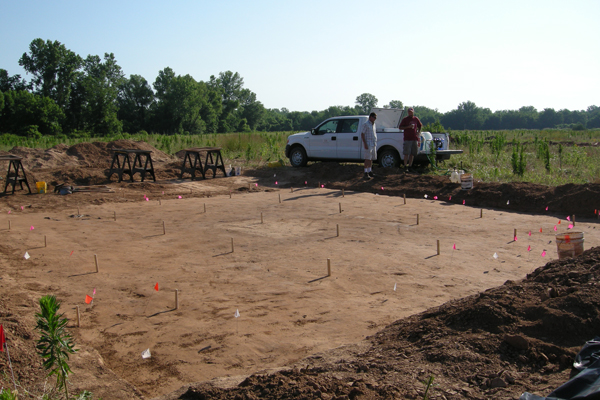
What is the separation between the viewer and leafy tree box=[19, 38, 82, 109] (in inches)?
1989

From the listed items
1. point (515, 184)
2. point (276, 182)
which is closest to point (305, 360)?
point (515, 184)

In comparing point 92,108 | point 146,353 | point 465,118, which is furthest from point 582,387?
point 465,118

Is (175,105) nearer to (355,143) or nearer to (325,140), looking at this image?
(325,140)

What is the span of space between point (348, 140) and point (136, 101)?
5772 centimetres

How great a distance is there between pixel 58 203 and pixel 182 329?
9.67 meters

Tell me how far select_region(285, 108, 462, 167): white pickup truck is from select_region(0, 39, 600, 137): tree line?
A: 449cm

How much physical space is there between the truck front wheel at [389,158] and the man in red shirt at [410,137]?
559 mm

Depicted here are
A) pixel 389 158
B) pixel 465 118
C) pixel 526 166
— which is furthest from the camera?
pixel 465 118

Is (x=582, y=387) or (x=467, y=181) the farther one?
(x=467, y=181)

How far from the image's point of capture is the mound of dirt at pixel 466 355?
3160mm

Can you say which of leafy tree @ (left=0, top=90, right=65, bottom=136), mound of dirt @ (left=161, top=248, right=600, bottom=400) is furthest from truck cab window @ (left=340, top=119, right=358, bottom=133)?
leafy tree @ (left=0, top=90, right=65, bottom=136)

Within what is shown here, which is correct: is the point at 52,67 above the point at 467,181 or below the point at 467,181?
above

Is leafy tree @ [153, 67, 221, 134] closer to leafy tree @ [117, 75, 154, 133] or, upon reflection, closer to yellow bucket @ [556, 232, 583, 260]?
leafy tree @ [117, 75, 154, 133]

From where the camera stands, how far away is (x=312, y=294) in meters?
5.66
